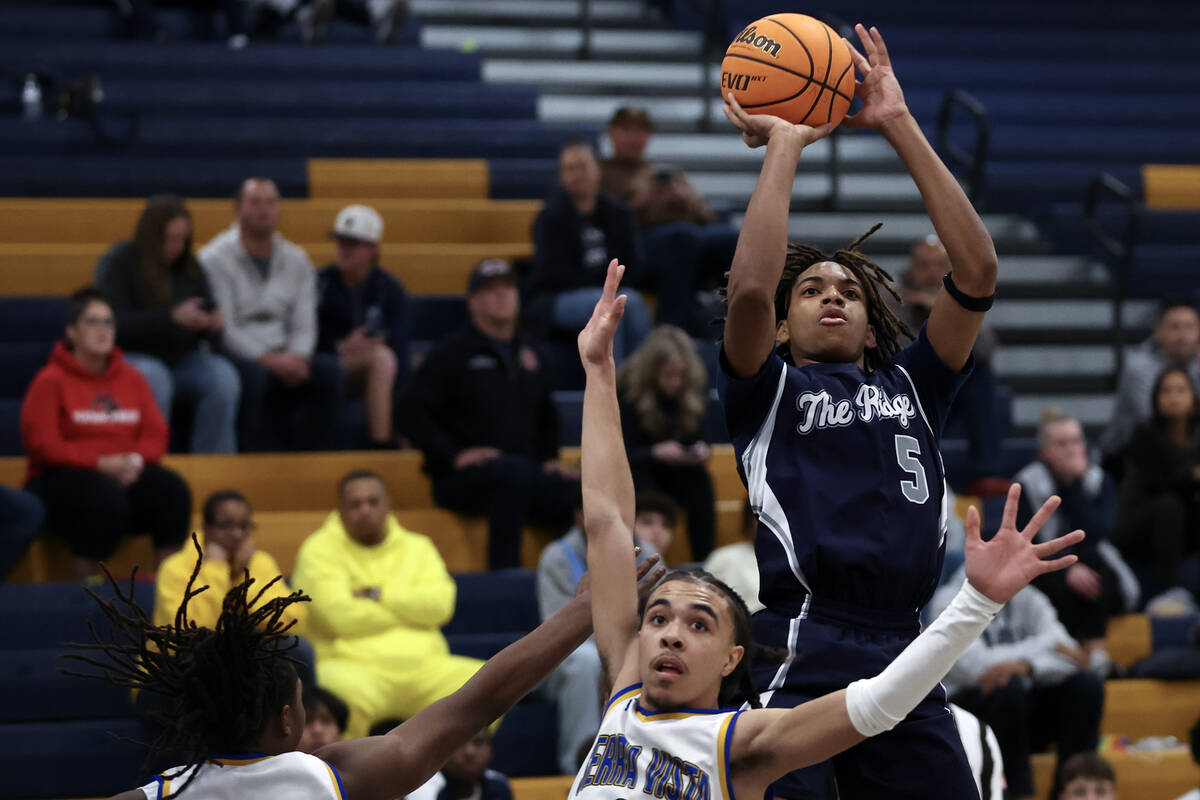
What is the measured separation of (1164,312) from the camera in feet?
30.1

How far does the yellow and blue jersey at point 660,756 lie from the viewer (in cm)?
309

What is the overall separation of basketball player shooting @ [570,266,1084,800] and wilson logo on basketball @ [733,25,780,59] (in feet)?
2.03

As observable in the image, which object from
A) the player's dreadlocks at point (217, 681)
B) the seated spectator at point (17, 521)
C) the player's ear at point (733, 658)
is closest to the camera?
the player's dreadlocks at point (217, 681)

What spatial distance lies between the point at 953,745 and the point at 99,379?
486 centimetres

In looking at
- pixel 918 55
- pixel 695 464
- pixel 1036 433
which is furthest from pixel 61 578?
pixel 918 55

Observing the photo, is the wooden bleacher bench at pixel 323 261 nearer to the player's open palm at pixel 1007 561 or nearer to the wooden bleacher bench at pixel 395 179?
the wooden bleacher bench at pixel 395 179

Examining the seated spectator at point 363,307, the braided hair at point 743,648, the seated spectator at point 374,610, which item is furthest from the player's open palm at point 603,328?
the seated spectator at point 363,307

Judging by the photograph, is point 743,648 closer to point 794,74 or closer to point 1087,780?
point 794,74

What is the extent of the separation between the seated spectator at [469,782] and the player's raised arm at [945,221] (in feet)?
10.2

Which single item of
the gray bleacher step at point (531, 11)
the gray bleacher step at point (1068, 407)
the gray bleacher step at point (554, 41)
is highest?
the gray bleacher step at point (531, 11)

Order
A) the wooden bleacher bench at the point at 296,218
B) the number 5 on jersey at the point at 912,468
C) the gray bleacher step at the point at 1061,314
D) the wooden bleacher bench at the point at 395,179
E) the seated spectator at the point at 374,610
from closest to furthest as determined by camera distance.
A: the number 5 on jersey at the point at 912,468 → the seated spectator at the point at 374,610 → the wooden bleacher bench at the point at 296,218 → the wooden bleacher bench at the point at 395,179 → the gray bleacher step at the point at 1061,314

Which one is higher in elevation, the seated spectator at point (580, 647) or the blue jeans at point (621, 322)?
the blue jeans at point (621, 322)

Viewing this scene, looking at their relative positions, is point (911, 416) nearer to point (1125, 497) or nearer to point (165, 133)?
point (1125, 497)

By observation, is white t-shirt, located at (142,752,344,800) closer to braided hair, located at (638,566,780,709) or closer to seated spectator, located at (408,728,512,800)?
braided hair, located at (638,566,780,709)
